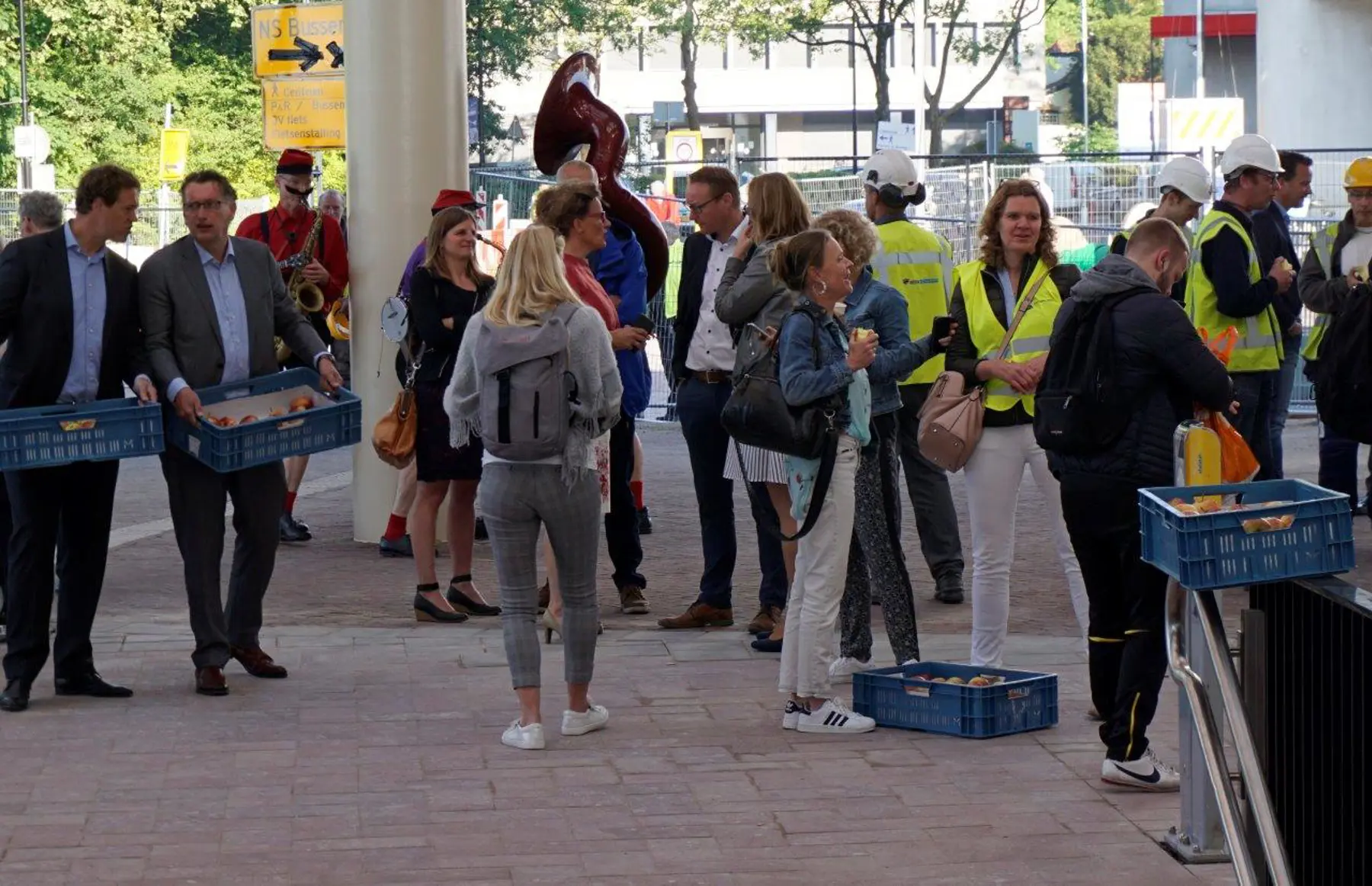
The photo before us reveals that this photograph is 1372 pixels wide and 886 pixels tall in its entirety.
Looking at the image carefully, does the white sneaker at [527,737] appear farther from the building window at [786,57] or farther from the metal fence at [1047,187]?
the building window at [786,57]

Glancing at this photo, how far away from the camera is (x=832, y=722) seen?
717cm

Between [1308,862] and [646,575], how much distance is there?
20.0ft

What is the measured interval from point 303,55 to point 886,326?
12.1 metres

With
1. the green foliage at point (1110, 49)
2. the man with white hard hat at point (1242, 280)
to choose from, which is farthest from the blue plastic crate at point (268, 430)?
the green foliage at point (1110, 49)

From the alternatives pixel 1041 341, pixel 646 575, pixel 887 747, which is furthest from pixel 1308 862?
pixel 646 575

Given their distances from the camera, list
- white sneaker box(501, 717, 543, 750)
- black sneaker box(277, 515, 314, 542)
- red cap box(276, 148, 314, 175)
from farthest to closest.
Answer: black sneaker box(277, 515, 314, 542)
red cap box(276, 148, 314, 175)
white sneaker box(501, 717, 543, 750)

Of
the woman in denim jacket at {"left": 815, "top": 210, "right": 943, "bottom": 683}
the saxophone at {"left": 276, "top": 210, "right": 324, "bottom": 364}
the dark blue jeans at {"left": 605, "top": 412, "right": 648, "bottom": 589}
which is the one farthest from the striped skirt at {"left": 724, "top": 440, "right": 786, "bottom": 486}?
the saxophone at {"left": 276, "top": 210, "right": 324, "bottom": 364}

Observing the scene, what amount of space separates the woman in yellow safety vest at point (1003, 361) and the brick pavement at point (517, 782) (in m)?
0.53

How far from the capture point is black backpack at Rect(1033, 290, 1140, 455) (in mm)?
6129

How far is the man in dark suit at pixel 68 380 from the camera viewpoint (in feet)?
24.7

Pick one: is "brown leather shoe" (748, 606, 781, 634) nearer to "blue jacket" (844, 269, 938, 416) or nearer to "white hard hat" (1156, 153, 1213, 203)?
"blue jacket" (844, 269, 938, 416)

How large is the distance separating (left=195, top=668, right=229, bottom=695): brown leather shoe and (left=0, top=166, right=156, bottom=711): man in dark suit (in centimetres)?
32

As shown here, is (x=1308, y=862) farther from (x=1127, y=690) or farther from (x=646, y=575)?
(x=646, y=575)

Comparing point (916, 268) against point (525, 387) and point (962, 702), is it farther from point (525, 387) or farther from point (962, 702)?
point (525, 387)
